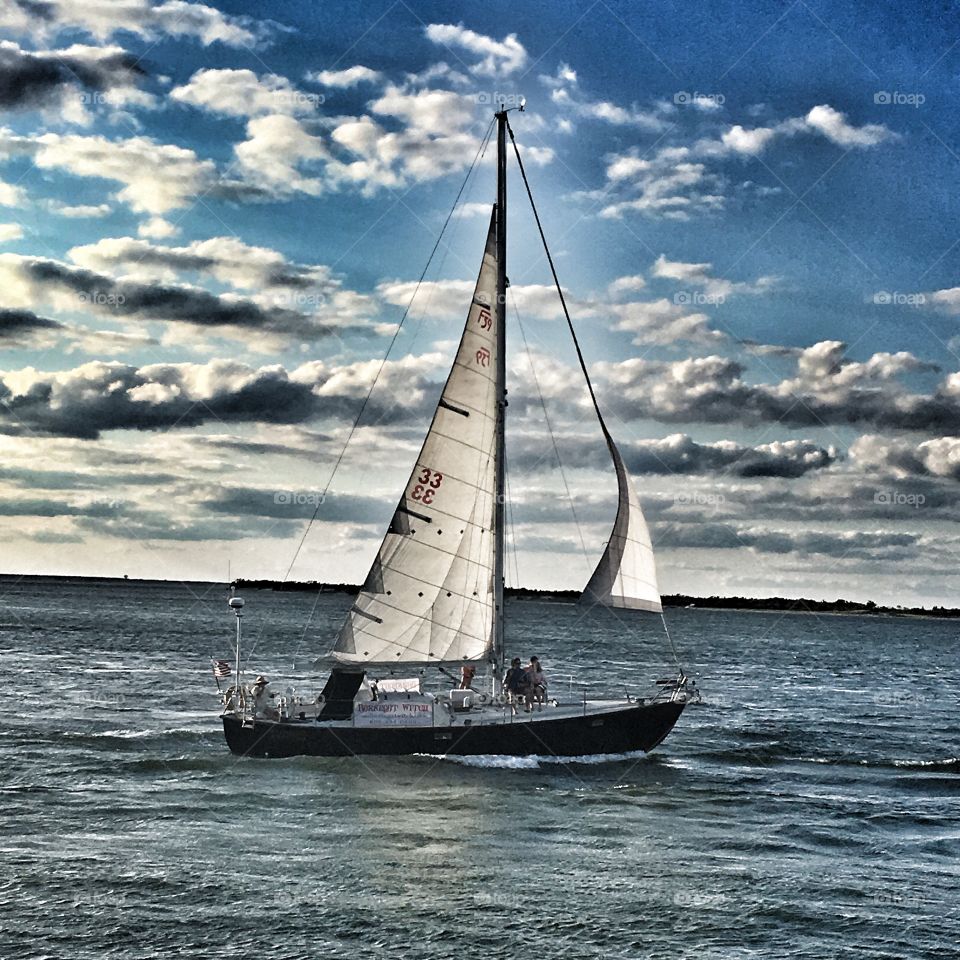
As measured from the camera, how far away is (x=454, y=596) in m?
34.5

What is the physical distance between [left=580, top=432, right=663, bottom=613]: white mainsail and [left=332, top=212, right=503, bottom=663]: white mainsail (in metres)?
3.18

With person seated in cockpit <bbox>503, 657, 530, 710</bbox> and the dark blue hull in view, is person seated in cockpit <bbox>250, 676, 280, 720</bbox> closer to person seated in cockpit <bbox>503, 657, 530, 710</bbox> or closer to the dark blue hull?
the dark blue hull

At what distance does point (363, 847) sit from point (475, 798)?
5337 mm

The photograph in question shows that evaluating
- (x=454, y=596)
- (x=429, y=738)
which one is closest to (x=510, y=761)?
(x=429, y=738)

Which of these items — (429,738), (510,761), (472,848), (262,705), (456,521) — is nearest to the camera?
(472,848)

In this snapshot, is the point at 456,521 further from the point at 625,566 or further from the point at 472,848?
the point at 472,848

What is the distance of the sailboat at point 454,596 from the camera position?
34031mm

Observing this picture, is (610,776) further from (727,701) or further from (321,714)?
(727,701)

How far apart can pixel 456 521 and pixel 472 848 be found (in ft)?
35.0

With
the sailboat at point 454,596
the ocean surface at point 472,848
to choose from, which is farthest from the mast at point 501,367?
the ocean surface at point 472,848

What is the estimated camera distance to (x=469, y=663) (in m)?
34.2

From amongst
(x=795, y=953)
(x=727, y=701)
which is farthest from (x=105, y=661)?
(x=795, y=953)

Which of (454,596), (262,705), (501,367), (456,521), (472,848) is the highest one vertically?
(501,367)

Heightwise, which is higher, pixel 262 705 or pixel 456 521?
pixel 456 521
